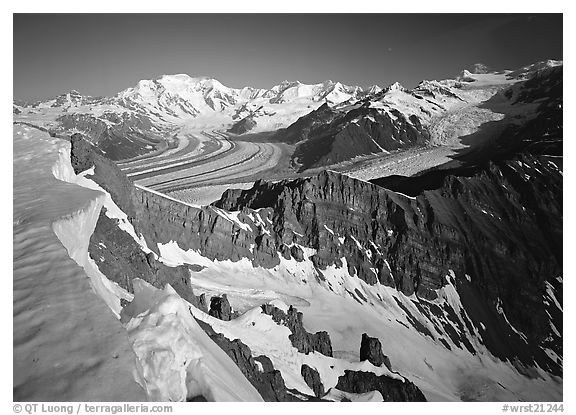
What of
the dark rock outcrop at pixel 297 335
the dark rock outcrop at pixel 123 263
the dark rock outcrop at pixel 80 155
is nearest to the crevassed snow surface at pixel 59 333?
the dark rock outcrop at pixel 123 263

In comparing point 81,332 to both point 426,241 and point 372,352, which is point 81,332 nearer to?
point 372,352

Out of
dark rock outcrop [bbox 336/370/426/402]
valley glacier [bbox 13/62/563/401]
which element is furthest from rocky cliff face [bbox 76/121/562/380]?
dark rock outcrop [bbox 336/370/426/402]

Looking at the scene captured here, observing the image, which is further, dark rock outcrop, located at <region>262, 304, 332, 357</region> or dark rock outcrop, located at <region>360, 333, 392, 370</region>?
dark rock outcrop, located at <region>360, 333, 392, 370</region>

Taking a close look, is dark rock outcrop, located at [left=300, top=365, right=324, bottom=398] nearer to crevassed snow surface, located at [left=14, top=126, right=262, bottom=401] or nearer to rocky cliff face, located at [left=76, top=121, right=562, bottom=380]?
→ crevassed snow surface, located at [left=14, top=126, right=262, bottom=401]

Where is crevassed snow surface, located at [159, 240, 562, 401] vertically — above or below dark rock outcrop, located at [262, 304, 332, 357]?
below

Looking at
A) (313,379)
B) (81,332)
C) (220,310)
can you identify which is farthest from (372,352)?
(81,332)
